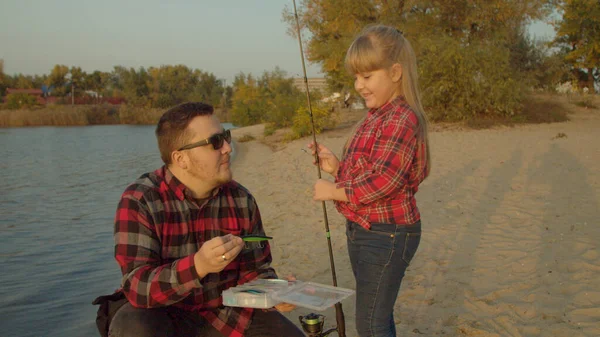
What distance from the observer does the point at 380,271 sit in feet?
7.82

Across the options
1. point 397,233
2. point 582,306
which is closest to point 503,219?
point 582,306

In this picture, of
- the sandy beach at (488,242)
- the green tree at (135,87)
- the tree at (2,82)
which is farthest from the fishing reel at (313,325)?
the tree at (2,82)

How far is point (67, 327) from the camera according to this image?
446 centimetres

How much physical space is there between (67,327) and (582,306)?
3976mm

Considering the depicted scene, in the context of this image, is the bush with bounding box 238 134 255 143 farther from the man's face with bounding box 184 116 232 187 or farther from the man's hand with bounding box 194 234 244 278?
the man's hand with bounding box 194 234 244 278

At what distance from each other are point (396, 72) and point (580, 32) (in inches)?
1011

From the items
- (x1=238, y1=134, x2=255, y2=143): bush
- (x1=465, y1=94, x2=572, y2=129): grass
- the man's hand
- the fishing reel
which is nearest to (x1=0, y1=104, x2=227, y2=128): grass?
(x1=238, y1=134, x2=255, y2=143): bush

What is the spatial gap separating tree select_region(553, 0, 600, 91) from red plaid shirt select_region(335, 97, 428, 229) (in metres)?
23.2

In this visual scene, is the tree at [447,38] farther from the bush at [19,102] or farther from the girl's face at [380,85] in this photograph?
the bush at [19,102]

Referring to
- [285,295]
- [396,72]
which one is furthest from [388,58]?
[285,295]

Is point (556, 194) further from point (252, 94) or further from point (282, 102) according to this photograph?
point (252, 94)

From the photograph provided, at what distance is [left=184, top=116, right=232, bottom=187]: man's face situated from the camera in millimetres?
2520

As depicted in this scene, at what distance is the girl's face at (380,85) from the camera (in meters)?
2.49

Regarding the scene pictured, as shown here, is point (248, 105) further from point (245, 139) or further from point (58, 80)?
point (58, 80)
